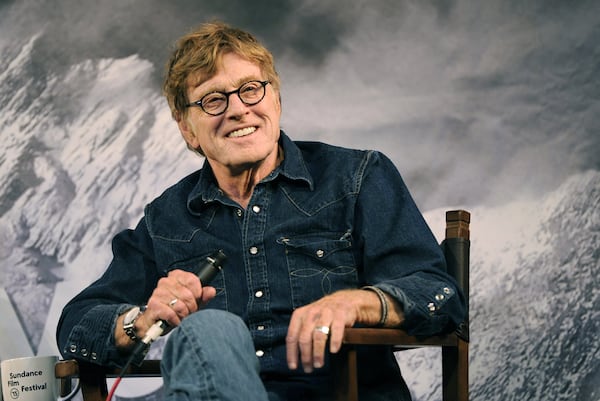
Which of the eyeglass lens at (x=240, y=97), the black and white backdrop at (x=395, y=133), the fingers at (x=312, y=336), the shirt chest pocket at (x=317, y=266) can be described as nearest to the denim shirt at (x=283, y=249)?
the shirt chest pocket at (x=317, y=266)

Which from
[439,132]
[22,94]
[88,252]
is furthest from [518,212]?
[22,94]

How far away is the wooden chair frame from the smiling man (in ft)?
0.10

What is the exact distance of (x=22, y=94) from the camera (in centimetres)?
347

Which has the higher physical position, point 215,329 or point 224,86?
point 224,86

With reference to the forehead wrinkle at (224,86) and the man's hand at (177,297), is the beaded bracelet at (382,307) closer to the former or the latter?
the man's hand at (177,297)

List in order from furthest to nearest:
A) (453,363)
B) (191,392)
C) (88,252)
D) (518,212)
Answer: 1. (88,252)
2. (518,212)
3. (453,363)
4. (191,392)

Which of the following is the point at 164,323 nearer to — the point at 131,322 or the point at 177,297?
the point at 177,297

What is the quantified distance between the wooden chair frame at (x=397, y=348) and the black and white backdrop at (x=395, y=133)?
0.97 meters

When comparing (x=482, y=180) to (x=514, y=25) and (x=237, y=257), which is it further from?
(x=237, y=257)

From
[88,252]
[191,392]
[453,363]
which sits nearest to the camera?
[191,392]

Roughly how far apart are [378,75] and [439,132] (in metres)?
0.28

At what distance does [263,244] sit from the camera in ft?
7.03

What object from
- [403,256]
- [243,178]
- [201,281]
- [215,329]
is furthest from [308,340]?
[243,178]

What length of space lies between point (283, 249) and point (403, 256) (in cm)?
27
